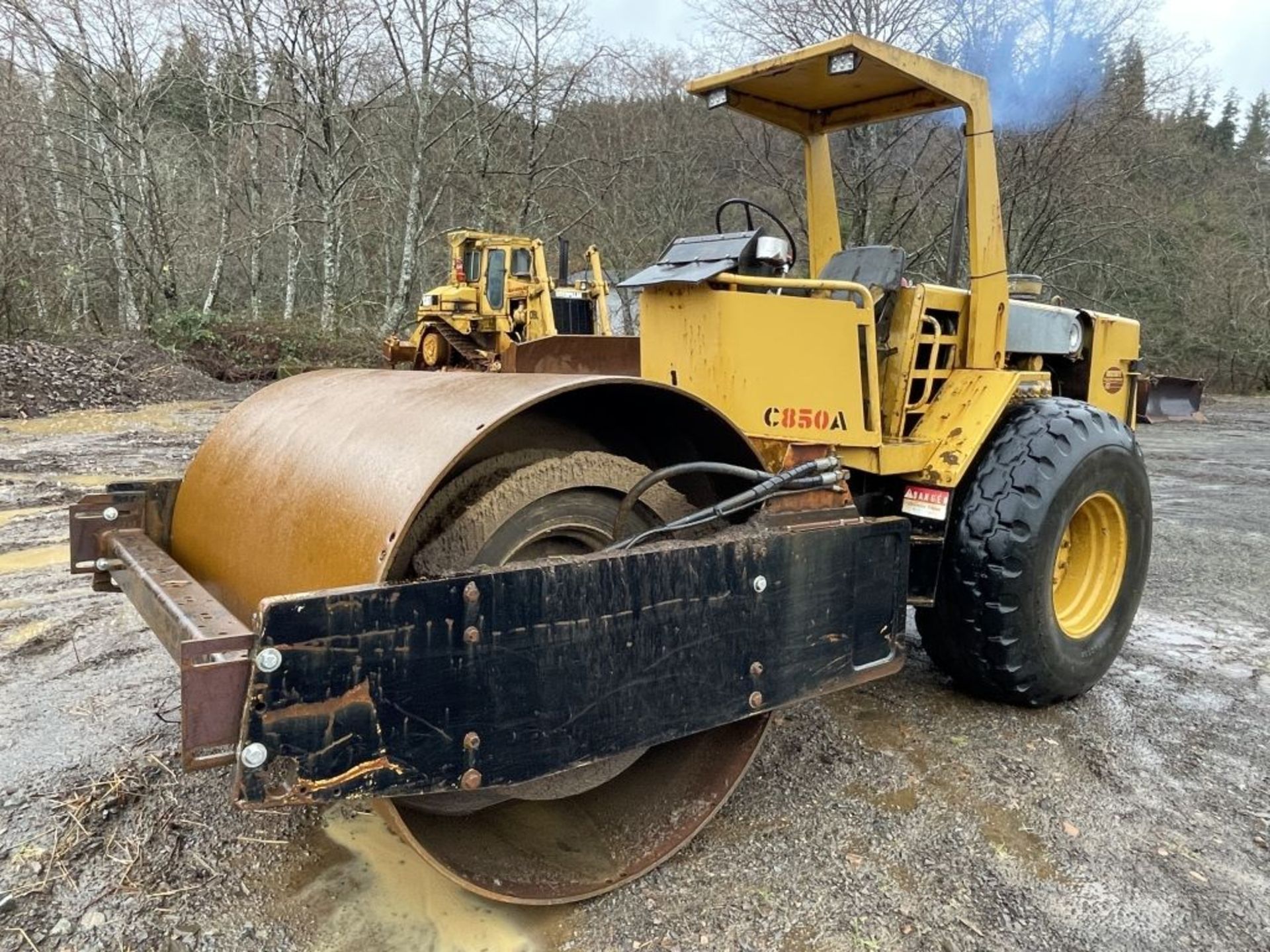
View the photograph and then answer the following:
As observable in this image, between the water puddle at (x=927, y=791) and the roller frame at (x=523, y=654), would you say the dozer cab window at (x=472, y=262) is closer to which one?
the water puddle at (x=927, y=791)

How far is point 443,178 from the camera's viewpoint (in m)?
20.3

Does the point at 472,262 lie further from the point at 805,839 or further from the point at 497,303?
the point at 805,839

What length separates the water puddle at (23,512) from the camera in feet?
20.6

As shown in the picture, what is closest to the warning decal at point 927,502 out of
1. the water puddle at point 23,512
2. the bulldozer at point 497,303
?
the water puddle at point 23,512

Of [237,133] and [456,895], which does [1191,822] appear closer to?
[456,895]

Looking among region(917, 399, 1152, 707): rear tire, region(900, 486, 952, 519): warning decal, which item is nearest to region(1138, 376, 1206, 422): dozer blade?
region(917, 399, 1152, 707): rear tire

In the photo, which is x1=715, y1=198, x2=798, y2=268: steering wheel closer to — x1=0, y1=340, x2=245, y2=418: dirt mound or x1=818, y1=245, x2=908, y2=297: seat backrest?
x1=818, y1=245, x2=908, y2=297: seat backrest

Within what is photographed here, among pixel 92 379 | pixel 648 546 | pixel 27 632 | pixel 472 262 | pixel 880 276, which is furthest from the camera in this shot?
pixel 472 262

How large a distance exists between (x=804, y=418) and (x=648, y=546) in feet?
3.12

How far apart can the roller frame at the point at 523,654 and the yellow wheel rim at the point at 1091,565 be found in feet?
4.50

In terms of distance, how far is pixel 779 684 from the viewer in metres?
2.34

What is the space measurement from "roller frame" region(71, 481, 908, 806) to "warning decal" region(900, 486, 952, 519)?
2.04ft

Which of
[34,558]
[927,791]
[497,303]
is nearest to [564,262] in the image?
[497,303]

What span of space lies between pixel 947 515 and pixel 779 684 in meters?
1.16
